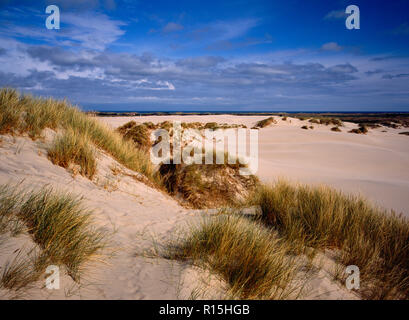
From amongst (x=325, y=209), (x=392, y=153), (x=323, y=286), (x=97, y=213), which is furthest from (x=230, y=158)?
(x=392, y=153)

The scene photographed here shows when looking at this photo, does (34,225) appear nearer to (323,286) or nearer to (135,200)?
(135,200)

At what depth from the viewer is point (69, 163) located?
181 inches

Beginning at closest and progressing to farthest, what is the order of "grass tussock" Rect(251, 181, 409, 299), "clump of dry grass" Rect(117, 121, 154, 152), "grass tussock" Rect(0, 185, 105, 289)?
"grass tussock" Rect(0, 185, 105, 289)
"grass tussock" Rect(251, 181, 409, 299)
"clump of dry grass" Rect(117, 121, 154, 152)

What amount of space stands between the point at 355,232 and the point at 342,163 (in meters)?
9.48

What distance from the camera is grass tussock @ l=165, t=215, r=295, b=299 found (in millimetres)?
2139

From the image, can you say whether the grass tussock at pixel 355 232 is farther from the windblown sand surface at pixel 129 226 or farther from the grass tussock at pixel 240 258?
the grass tussock at pixel 240 258

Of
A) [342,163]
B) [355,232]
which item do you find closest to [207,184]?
[355,232]

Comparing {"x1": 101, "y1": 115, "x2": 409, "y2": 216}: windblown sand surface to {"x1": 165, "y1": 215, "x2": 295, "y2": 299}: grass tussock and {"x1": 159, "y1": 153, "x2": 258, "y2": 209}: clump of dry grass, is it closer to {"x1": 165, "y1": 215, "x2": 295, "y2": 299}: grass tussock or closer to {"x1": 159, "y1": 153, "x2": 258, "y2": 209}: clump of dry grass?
{"x1": 159, "y1": 153, "x2": 258, "y2": 209}: clump of dry grass

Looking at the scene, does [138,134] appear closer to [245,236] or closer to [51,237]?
[51,237]

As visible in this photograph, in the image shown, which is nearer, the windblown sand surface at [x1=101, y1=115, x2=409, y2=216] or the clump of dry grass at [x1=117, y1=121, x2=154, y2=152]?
the windblown sand surface at [x1=101, y1=115, x2=409, y2=216]

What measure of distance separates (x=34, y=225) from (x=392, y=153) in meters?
15.2

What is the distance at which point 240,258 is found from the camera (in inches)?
93.0

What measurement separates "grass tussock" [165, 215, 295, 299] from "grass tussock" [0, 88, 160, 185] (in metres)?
3.74


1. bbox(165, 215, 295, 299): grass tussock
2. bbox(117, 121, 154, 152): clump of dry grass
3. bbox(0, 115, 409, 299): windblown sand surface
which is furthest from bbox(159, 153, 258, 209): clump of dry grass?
bbox(165, 215, 295, 299): grass tussock
